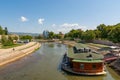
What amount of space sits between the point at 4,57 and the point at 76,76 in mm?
21140

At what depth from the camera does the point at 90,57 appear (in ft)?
99.8

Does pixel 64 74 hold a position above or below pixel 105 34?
below

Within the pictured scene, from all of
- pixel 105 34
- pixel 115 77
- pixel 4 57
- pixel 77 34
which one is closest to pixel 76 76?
pixel 115 77

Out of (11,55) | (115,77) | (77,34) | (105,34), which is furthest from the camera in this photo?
(77,34)

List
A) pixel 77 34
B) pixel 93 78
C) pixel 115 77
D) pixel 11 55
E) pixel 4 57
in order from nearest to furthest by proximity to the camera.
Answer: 1. pixel 93 78
2. pixel 115 77
3. pixel 4 57
4. pixel 11 55
5. pixel 77 34

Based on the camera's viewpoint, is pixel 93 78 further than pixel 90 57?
No

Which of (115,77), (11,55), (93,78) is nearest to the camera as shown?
(93,78)

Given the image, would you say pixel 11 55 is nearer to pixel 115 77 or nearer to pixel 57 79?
pixel 57 79

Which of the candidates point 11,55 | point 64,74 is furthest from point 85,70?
point 11,55

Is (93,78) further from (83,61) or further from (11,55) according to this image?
(11,55)

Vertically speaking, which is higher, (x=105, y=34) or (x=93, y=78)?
(x=105, y=34)

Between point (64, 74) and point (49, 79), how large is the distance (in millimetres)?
3360

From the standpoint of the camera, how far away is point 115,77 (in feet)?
97.2

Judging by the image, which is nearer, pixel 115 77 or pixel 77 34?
pixel 115 77
